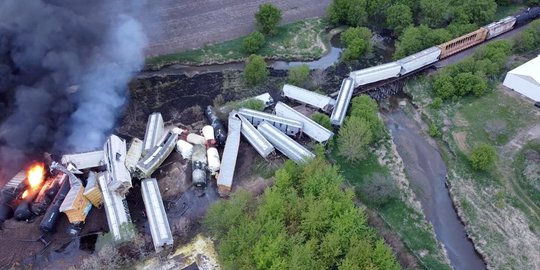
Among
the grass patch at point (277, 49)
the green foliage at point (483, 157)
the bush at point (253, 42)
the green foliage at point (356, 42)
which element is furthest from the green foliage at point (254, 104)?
the green foliage at point (483, 157)

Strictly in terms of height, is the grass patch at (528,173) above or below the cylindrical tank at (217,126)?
below

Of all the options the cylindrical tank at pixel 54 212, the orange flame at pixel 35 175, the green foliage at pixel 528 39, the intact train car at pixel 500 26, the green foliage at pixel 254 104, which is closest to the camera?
the cylindrical tank at pixel 54 212

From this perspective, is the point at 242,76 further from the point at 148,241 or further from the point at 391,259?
the point at 391,259

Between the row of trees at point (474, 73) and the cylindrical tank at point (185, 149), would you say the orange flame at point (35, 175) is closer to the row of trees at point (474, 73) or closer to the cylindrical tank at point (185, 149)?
the cylindrical tank at point (185, 149)

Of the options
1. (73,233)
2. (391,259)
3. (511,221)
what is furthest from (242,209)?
(511,221)

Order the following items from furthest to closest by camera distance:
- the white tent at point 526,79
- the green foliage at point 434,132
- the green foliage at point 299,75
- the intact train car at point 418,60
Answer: the intact train car at point 418,60
the green foliage at point 299,75
the white tent at point 526,79
the green foliage at point 434,132

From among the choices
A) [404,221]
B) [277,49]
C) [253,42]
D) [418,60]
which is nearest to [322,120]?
[404,221]

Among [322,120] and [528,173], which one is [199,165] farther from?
[528,173]
